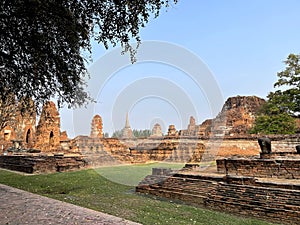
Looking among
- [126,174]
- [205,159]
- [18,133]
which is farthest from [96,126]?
[126,174]

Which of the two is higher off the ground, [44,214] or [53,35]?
[53,35]

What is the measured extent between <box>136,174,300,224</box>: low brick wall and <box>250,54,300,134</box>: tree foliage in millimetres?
18874

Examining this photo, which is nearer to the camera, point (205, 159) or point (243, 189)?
point (243, 189)

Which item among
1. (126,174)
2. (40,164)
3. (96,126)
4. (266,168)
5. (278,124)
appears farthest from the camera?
(96,126)

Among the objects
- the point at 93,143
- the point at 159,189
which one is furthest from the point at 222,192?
the point at 93,143

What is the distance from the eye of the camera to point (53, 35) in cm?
544

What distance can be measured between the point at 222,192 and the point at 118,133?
2485 cm

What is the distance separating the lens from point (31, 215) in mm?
4102

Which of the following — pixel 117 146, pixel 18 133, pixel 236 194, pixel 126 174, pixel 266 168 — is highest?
Result: pixel 18 133

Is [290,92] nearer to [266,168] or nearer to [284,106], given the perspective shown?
[284,106]

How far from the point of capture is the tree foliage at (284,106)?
23.6 meters

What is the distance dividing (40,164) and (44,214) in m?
9.87

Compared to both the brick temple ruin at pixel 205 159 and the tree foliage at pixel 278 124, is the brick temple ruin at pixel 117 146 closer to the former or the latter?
the brick temple ruin at pixel 205 159

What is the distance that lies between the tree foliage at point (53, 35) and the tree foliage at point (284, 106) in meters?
21.8
